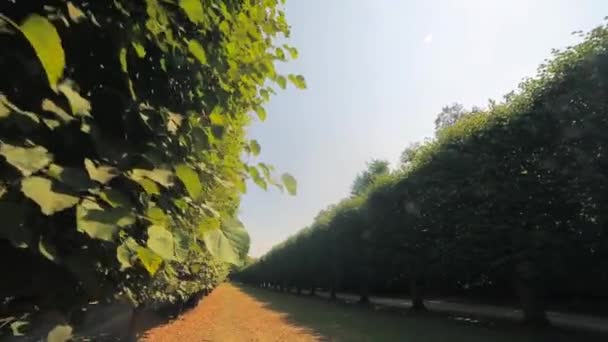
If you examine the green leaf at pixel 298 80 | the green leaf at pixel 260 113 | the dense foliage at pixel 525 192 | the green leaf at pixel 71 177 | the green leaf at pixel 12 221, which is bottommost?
the green leaf at pixel 12 221

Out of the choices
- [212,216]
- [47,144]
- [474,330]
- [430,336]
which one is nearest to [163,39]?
[47,144]

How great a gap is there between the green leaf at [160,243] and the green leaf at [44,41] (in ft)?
1.91

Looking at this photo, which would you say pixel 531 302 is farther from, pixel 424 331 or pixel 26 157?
pixel 26 157

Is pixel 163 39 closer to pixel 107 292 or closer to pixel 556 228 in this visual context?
pixel 107 292

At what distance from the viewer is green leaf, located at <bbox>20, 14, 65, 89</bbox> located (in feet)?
3.34

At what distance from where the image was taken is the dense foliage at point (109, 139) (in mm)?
1280

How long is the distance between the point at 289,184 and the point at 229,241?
48 cm

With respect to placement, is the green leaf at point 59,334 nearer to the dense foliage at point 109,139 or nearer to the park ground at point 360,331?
the dense foliage at point 109,139

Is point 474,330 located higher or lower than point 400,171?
lower

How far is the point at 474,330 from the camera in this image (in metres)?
16.3

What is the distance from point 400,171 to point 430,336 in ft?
42.3

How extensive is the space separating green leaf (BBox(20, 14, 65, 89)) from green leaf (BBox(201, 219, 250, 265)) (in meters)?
0.83

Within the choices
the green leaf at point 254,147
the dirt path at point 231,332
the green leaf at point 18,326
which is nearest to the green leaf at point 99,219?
the green leaf at point 18,326

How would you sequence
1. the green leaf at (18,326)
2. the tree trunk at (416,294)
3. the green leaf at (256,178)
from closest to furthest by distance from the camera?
the green leaf at (18,326) < the green leaf at (256,178) < the tree trunk at (416,294)
